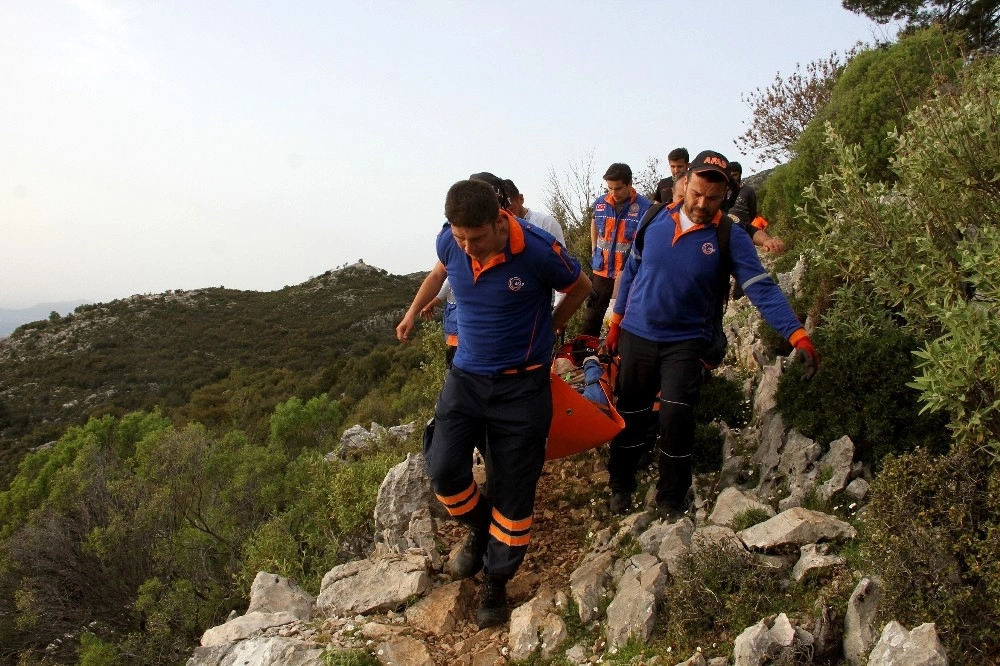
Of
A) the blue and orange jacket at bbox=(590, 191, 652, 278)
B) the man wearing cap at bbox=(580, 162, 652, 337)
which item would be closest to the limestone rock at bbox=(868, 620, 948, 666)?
the man wearing cap at bbox=(580, 162, 652, 337)

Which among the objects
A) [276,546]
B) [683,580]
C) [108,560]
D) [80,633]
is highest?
[683,580]

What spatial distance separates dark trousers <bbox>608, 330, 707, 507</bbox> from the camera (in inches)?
154

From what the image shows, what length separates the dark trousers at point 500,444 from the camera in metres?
3.61

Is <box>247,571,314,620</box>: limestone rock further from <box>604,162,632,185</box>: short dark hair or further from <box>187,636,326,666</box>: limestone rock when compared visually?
<box>604,162,632,185</box>: short dark hair

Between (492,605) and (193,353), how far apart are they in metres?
41.4

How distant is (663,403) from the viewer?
3980 mm

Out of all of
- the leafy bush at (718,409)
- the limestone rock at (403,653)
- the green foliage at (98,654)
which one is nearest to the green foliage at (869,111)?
the leafy bush at (718,409)

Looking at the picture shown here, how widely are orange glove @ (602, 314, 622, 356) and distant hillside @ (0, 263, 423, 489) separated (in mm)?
21932

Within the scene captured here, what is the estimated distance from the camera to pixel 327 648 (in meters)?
3.66

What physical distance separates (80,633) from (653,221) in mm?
9713

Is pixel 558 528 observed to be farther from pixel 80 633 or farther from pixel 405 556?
pixel 80 633

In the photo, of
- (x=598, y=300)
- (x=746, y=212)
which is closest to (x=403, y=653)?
(x=598, y=300)

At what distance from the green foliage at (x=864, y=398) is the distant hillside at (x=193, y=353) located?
75.1 feet

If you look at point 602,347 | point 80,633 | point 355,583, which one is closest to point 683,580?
point 602,347
